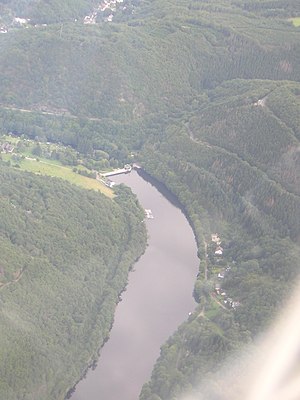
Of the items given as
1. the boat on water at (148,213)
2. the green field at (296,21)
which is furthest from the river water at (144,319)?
the green field at (296,21)

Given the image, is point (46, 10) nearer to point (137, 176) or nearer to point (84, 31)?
point (84, 31)

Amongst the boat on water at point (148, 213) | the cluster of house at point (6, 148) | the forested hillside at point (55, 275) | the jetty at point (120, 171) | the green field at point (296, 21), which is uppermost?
the green field at point (296, 21)

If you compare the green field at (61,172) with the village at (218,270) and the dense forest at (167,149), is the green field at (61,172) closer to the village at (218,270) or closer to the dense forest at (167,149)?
the dense forest at (167,149)

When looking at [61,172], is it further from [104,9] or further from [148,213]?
[104,9]

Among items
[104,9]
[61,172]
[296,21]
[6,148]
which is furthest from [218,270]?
[104,9]

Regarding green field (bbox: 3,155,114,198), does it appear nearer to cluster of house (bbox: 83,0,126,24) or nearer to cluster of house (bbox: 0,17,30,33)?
cluster of house (bbox: 0,17,30,33)

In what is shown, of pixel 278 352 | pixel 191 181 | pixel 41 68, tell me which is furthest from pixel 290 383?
pixel 41 68
